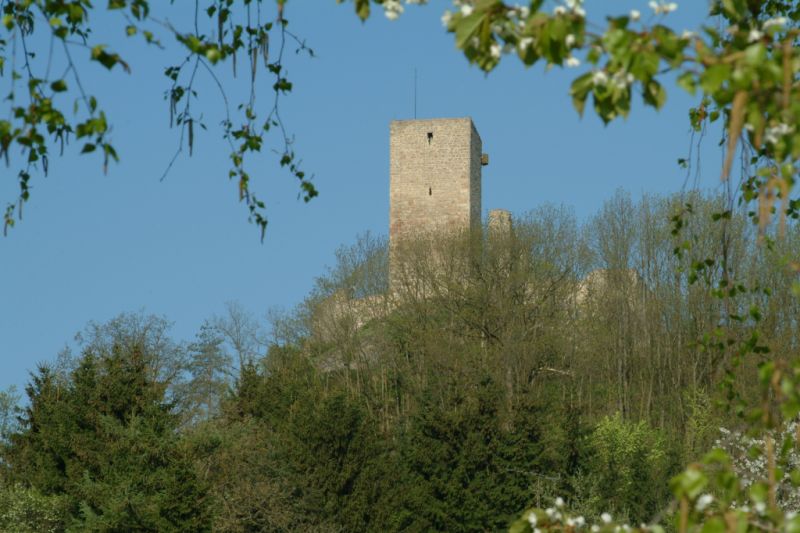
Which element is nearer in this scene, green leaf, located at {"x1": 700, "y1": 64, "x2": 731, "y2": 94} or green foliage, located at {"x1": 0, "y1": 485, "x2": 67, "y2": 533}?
green leaf, located at {"x1": 700, "y1": 64, "x2": 731, "y2": 94}

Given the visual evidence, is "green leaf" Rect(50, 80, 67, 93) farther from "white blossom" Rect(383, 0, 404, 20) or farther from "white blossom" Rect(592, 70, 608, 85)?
"white blossom" Rect(592, 70, 608, 85)

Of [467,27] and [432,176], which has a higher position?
[467,27]

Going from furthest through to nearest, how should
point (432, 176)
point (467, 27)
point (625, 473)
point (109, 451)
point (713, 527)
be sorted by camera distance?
1. point (432, 176)
2. point (625, 473)
3. point (109, 451)
4. point (467, 27)
5. point (713, 527)

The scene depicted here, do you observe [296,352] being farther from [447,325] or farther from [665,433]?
[665,433]

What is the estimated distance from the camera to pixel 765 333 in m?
40.6

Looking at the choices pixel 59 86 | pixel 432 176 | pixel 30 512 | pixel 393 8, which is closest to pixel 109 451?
pixel 30 512

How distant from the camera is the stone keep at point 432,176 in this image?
53500 mm

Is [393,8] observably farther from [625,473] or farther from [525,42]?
[625,473]

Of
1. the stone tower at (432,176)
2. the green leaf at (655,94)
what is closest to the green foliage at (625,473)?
the stone tower at (432,176)

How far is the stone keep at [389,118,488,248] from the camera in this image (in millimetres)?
53500

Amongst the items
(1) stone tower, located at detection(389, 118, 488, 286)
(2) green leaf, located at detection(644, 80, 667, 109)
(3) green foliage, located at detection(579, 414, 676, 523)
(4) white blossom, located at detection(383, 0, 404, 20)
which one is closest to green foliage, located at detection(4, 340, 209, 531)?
(3) green foliage, located at detection(579, 414, 676, 523)

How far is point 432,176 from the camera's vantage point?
179 ft

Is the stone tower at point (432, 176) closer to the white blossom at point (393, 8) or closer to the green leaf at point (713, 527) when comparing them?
the white blossom at point (393, 8)

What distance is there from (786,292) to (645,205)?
22.2 ft
